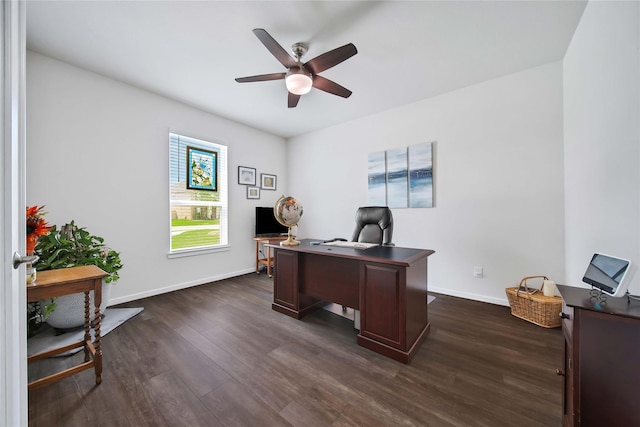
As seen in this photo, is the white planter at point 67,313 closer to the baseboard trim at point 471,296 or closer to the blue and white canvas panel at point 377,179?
the blue and white canvas panel at point 377,179

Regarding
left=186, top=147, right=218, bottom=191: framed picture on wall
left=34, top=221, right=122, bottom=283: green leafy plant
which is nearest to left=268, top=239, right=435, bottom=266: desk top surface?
left=34, top=221, right=122, bottom=283: green leafy plant

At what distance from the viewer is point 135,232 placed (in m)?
2.91

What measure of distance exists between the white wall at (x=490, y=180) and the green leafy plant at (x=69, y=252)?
3.44 metres

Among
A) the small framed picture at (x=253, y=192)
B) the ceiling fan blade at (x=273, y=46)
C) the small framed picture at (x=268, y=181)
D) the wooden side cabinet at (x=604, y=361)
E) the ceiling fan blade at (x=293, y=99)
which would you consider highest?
the ceiling fan blade at (x=273, y=46)

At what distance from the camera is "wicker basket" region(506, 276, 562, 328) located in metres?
2.14

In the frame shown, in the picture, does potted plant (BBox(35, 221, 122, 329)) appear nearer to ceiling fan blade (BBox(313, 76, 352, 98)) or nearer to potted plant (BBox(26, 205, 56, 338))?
potted plant (BBox(26, 205, 56, 338))

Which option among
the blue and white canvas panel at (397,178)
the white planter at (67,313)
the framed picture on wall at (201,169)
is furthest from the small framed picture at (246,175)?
the white planter at (67,313)

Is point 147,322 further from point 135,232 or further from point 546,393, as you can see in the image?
point 546,393

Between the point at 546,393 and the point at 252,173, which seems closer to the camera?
the point at 546,393

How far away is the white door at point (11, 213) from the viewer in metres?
0.78

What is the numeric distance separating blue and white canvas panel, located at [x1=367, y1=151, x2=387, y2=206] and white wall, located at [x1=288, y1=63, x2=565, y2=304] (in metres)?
0.18

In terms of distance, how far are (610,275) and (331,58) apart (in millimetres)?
2082

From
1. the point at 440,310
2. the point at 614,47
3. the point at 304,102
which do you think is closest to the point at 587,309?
the point at 614,47

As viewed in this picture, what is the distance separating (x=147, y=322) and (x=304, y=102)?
3192 mm
